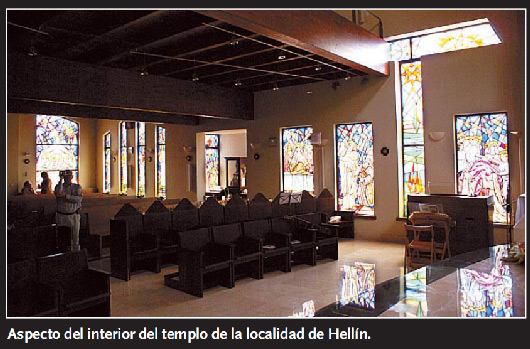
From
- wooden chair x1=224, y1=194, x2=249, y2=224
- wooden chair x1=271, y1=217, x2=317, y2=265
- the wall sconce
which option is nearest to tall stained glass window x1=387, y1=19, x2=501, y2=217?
the wall sconce

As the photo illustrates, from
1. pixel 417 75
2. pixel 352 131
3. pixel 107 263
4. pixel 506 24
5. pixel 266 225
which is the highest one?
pixel 506 24

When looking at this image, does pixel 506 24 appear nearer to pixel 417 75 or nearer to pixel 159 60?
pixel 417 75

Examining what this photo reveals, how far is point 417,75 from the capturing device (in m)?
8.79

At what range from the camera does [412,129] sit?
8.88 meters

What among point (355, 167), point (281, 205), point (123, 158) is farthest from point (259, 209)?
point (123, 158)

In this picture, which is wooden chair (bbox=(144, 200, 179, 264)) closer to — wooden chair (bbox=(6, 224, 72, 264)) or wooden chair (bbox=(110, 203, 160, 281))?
wooden chair (bbox=(110, 203, 160, 281))

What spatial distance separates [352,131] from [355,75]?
128cm

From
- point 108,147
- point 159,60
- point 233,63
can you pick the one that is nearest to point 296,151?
point 233,63

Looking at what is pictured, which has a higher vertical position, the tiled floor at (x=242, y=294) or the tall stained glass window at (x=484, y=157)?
the tall stained glass window at (x=484, y=157)

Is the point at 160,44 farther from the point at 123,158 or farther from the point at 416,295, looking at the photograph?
the point at 123,158

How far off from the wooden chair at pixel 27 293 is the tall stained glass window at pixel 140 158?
38.1 feet

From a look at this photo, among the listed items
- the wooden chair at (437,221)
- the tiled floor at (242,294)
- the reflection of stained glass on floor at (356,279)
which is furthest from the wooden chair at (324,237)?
the wooden chair at (437,221)

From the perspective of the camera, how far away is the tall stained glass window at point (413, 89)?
27.7 ft

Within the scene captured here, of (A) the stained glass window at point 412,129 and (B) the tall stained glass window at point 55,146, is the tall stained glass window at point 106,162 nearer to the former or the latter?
(B) the tall stained glass window at point 55,146
